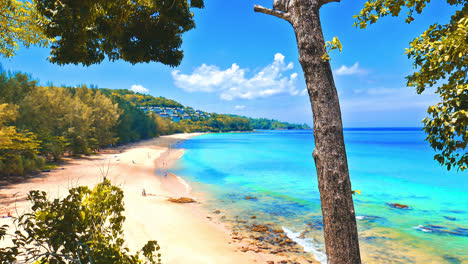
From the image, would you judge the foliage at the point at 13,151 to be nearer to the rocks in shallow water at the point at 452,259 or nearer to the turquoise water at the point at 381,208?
the turquoise water at the point at 381,208

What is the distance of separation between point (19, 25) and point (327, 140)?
7.63 metres

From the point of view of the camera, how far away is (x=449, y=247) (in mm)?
10305

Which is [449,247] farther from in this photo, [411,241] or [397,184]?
[397,184]

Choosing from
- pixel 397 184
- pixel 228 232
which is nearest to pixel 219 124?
pixel 397 184

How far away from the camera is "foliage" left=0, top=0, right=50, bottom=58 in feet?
18.3

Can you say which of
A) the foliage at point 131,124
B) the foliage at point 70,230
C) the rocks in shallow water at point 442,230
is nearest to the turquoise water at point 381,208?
the rocks in shallow water at point 442,230

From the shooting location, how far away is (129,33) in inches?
172

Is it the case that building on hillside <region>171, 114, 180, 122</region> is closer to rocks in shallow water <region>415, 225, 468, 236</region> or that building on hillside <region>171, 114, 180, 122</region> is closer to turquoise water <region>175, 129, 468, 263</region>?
turquoise water <region>175, 129, 468, 263</region>

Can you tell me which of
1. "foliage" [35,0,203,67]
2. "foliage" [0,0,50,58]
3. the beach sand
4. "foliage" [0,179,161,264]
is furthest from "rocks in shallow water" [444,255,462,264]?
"foliage" [0,0,50,58]

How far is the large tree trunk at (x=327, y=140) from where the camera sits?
2.68m

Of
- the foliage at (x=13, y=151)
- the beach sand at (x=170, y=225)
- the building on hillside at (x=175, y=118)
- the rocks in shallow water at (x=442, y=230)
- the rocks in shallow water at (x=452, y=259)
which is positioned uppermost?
Result: the building on hillside at (x=175, y=118)

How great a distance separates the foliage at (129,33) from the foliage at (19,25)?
2.50 meters

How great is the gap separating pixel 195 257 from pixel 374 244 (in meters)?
7.42

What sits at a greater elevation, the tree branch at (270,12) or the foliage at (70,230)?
the tree branch at (270,12)
